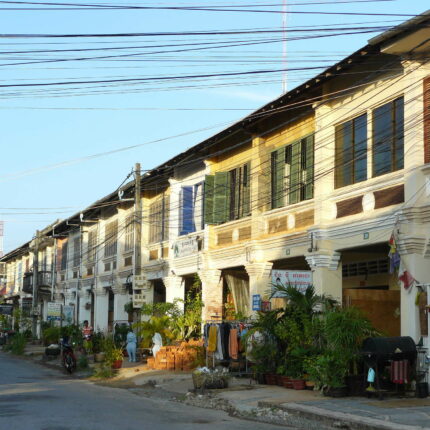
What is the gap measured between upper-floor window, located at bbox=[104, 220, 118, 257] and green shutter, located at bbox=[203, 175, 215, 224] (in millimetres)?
11370

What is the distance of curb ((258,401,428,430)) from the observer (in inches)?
438

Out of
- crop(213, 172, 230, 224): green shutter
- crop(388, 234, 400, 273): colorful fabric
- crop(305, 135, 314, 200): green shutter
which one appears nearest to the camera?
crop(388, 234, 400, 273): colorful fabric

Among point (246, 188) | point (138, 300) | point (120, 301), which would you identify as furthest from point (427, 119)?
point (120, 301)

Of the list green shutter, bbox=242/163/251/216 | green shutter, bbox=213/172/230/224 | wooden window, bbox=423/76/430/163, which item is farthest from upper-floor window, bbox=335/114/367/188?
green shutter, bbox=213/172/230/224

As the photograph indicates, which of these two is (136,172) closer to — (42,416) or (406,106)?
(406,106)

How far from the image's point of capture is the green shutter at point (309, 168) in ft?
64.0

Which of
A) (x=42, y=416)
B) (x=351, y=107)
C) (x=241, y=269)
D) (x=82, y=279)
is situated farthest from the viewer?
(x=82, y=279)

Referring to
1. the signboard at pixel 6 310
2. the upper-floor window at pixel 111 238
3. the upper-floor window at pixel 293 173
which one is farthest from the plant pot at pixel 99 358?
the signboard at pixel 6 310

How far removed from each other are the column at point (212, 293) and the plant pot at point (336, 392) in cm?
969

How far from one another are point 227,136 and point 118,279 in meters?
13.3

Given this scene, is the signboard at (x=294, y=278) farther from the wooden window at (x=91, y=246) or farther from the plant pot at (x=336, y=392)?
the wooden window at (x=91, y=246)

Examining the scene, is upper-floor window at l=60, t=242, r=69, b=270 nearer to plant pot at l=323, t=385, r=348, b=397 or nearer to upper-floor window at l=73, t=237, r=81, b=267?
upper-floor window at l=73, t=237, r=81, b=267

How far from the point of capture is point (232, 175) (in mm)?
24047

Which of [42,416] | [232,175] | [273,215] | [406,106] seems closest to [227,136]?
[232,175]
